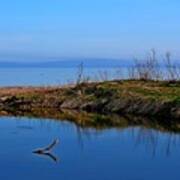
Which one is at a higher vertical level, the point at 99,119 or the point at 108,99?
the point at 108,99

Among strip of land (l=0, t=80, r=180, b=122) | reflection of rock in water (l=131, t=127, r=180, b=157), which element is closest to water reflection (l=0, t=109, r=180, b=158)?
reflection of rock in water (l=131, t=127, r=180, b=157)

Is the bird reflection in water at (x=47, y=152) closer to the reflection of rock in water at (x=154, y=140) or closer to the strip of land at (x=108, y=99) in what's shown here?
the reflection of rock in water at (x=154, y=140)

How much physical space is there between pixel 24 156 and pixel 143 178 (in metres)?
5.12

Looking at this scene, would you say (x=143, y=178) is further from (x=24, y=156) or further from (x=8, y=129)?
(x=8, y=129)

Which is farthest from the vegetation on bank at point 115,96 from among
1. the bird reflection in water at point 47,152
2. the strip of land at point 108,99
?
the bird reflection in water at point 47,152

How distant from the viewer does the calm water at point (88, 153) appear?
20.5 meters

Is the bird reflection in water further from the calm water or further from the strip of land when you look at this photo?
the strip of land

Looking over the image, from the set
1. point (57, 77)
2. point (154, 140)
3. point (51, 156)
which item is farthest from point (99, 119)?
point (57, 77)

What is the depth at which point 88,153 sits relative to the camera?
78.7 ft

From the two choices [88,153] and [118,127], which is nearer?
[88,153]

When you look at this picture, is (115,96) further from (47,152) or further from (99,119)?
(47,152)

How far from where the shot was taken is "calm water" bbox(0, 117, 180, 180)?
20516 mm

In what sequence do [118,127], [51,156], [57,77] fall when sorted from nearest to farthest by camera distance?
[51,156]
[118,127]
[57,77]

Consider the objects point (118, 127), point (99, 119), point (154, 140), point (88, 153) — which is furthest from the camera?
point (99, 119)
